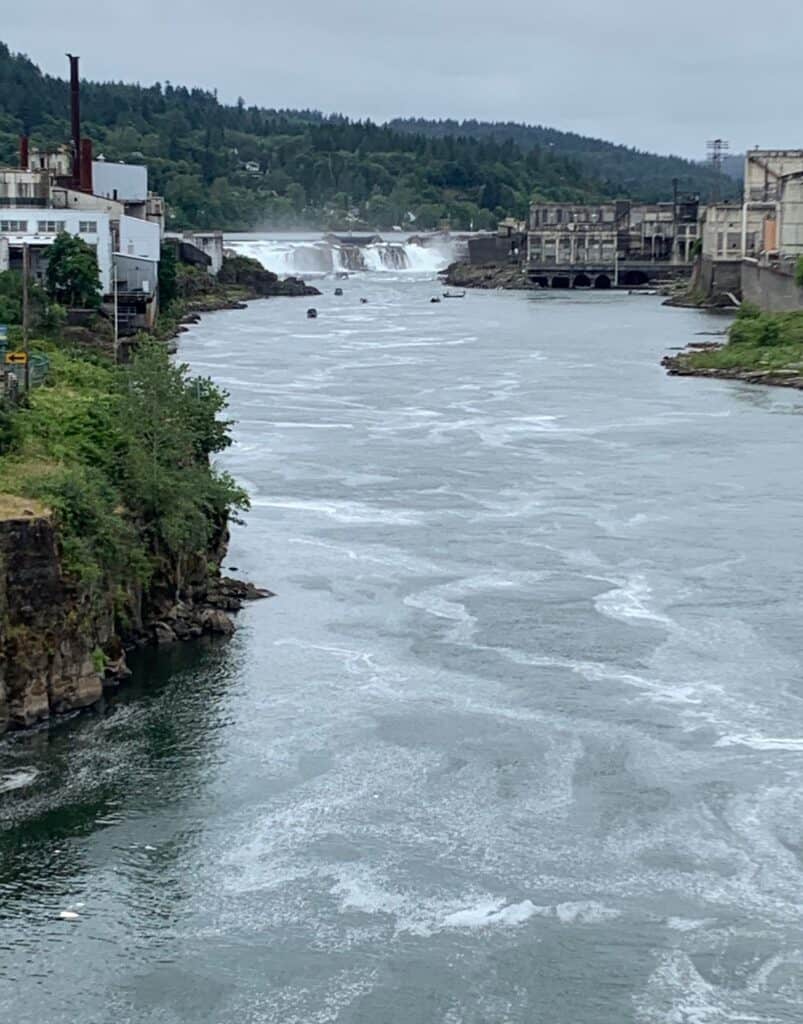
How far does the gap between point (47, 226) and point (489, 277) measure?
4769cm

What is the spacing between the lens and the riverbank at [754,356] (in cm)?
4547

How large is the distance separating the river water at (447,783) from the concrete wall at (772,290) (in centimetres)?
2665

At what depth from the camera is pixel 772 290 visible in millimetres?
58531

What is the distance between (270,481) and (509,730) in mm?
12815

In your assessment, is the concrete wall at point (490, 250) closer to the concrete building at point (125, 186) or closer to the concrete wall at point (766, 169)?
the concrete wall at point (766, 169)

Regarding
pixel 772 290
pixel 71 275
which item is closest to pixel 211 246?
pixel 772 290

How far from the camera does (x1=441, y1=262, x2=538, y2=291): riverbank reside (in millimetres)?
91188

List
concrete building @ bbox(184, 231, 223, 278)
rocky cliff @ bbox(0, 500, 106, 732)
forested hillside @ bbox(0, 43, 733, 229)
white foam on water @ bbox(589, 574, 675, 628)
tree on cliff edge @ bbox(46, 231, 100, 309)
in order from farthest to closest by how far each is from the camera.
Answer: forested hillside @ bbox(0, 43, 733, 229) < concrete building @ bbox(184, 231, 223, 278) < tree on cliff edge @ bbox(46, 231, 100, 309) < white foam on water @ bbox(589, 574, 675, 628) < rocky cliff @ bbox(0, 500, 106, 732)

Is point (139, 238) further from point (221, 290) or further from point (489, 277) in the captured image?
point (489, 277)

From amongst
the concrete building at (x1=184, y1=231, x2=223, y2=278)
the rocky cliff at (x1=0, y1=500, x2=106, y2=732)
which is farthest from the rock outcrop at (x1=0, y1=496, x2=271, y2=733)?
the concrete building at (x1=184, y1=231, x2=223, y2=278)

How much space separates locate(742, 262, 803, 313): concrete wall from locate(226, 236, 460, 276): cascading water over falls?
35620 millimetres

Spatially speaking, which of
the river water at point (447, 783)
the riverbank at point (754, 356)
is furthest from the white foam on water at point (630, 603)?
the riverbank at point (754, 356)

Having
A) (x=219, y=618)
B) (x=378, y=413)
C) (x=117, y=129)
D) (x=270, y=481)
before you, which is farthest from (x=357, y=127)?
(x=219, y=618)

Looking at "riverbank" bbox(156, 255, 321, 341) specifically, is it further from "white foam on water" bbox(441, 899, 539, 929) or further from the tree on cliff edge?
"white foam on water" bbox(441, 899, 539, 929)
